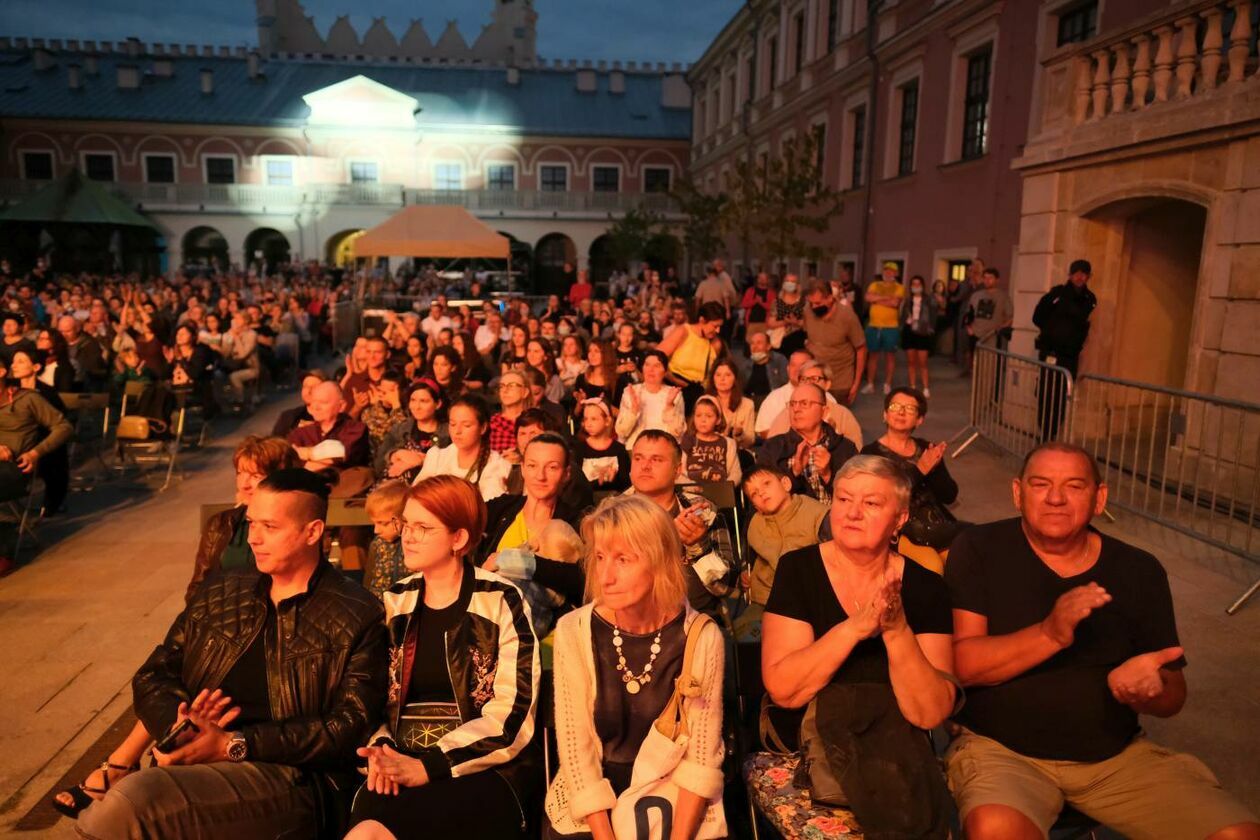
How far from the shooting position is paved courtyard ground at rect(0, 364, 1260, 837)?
3830 millimetres

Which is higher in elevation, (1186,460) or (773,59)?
(773,59)

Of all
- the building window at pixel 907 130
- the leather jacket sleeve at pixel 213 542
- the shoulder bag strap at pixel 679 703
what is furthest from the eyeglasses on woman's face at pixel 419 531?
the building window at pixel 907 130

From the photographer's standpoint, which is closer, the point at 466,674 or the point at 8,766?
the point at 466,674

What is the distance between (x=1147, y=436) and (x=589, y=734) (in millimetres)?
7626

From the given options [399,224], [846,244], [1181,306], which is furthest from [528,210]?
[1181,306]

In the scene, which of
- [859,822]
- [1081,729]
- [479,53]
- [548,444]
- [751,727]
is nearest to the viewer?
[859,822]

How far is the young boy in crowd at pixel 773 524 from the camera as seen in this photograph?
4.22 m

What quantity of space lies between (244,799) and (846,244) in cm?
2308

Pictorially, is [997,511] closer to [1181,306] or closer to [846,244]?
[1181,306]

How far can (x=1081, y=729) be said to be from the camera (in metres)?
2.77

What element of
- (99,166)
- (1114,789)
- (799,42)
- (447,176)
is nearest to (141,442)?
(1114,789)

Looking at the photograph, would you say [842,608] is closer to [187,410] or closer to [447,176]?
[187,410]

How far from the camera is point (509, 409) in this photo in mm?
6289

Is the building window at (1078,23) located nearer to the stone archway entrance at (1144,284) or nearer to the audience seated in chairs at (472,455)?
the stone archway entrance at (1144,284)
